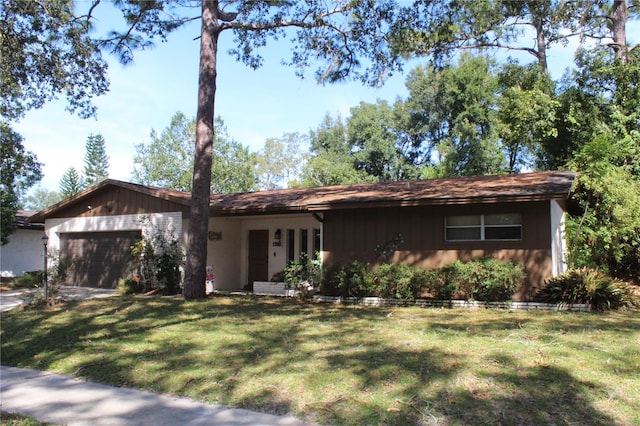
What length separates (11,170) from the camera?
63.2 feet

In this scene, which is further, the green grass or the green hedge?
the green hedge

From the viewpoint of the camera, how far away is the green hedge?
10820 millimetres

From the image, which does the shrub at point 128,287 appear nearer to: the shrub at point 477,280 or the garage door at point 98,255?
the garage door at point 98,255

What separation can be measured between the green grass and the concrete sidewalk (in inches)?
7.7

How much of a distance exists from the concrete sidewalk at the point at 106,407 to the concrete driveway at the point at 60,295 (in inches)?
294

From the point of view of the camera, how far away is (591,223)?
1220 cm

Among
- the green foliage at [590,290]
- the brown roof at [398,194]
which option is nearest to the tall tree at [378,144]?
the brown roof at [398,194]

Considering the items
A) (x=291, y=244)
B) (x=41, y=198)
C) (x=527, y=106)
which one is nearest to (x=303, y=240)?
(x=291, y=244)

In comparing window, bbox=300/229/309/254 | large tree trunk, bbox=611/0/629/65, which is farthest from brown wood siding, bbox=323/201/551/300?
large tree trunk, bbox=611/0/629/65

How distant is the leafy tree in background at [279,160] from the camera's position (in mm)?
50122

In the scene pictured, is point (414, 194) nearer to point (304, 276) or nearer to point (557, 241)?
point (557, 241)

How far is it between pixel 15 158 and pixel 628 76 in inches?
888

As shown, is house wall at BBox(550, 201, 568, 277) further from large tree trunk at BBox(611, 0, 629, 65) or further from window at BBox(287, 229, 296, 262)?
large tree trunk at BBox(611, 0, 629, 65)

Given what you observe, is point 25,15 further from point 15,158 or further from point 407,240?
point 407,240
